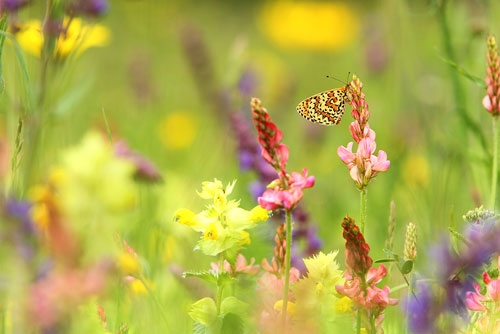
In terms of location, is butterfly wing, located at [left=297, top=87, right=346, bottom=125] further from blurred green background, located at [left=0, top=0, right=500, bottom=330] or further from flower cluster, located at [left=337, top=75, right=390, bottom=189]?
flower cluster, located at [left=337, top=75, right=390, bottom=189]

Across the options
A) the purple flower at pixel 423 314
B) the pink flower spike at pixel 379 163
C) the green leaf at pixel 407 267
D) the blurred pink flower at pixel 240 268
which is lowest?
the purple flower at pixel 423 314

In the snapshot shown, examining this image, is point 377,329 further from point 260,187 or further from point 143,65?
point 143,65

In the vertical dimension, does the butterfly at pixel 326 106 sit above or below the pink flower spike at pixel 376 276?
above

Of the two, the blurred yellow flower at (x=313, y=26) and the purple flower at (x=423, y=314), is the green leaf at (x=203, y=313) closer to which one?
the purple flower at (x=423, y=314)

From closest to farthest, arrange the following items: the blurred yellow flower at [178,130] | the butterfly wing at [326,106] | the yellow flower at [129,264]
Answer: the yellow flower at [129,264] → the butterfly wing at [326,106] → the blurred yellow flower at [178,130]

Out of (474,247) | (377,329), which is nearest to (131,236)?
(377,329)

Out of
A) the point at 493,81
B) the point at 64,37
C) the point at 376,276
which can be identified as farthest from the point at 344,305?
the point at 64,37

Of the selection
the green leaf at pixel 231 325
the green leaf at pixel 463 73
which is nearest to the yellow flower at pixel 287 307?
the green leaf at pixel 231 325
